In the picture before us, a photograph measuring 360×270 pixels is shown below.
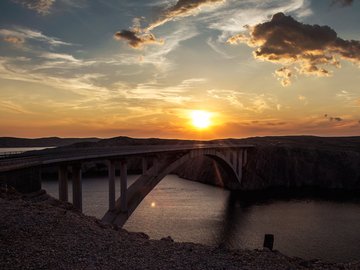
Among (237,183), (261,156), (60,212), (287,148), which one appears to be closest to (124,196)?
(60,212)

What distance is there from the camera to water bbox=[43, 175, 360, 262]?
43906 mm

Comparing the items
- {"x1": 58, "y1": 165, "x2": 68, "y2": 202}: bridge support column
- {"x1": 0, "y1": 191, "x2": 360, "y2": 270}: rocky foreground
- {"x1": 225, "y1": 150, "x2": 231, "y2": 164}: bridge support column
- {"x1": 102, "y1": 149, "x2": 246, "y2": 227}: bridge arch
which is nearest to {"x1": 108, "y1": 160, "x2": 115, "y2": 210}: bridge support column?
{"x1": 102, "y1": 149, "x2": 246, "y2": 227}: bridge arch

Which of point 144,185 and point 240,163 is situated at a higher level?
point 144,185

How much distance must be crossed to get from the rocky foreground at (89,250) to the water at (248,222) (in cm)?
2576

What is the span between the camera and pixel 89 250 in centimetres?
1527

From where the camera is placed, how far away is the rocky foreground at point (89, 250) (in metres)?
14.0

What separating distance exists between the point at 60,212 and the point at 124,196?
22.9m

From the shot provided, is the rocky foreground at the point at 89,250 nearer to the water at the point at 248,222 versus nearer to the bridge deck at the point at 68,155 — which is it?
Result: the bridge deck at the point at 68,155

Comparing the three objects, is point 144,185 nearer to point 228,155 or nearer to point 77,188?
point 77,188

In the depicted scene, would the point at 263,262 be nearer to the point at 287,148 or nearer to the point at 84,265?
the point at 84,265

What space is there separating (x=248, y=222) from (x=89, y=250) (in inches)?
1824

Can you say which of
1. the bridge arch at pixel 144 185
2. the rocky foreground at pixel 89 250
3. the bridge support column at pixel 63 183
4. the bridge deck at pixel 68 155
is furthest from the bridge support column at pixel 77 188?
the rocky foreground at pixel 89 250

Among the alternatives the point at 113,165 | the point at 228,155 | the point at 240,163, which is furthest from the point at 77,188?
the point at 240,163

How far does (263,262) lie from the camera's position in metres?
16.3
